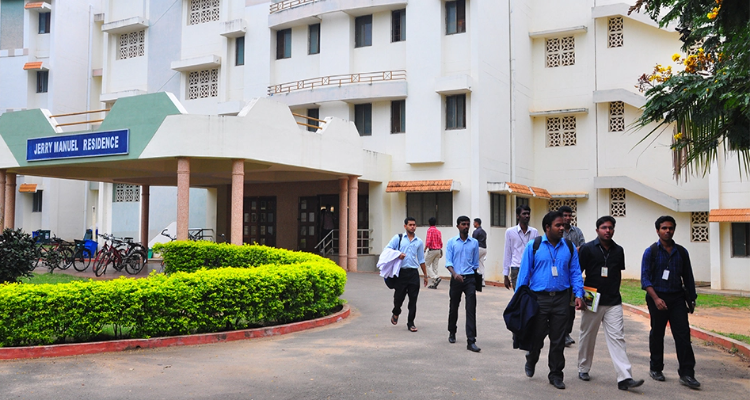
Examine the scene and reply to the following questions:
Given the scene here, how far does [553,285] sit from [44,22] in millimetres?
32964

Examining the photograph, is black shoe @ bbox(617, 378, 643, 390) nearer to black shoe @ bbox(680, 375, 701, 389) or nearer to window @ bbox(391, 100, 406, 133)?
black shoe @ bbox(680, 375, 701, 389)

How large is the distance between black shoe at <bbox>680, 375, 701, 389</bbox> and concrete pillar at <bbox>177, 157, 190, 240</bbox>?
11632mm

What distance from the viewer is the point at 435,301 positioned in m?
13.5

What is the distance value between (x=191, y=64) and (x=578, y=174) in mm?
15278

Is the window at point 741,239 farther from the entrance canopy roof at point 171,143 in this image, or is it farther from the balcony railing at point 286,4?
the balcony railing at point 286,4

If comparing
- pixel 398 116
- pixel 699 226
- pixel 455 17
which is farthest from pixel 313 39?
pixel 699 226

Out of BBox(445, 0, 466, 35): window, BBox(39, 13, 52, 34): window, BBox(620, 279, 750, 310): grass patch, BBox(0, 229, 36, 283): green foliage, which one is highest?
BBox(39, 13, 52, 34): window

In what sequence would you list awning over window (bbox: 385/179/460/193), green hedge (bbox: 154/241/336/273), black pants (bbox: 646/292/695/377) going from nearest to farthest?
black pants (bbox: 646/292/695/377) → green hedge (bbox: 154/241/336/273) → awning over window (bbox: 385/179/460/193)

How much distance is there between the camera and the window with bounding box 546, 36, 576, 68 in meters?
→ 23.5

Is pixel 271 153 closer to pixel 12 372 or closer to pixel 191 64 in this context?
pixel 12 372

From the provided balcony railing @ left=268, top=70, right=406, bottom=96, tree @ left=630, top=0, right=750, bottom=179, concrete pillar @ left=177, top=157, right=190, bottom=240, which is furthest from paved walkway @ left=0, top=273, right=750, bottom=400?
balcony railing @ left=268, top=70, right=406, bottom=96

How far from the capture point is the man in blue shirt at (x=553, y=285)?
6355mm

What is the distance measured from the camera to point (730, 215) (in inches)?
733

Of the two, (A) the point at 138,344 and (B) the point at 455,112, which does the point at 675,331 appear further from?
(B) the point at 455,112
